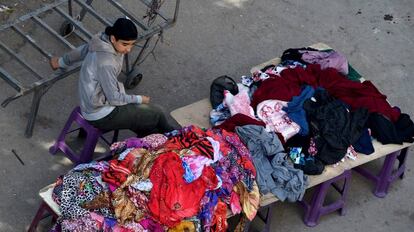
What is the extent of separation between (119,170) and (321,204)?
6.13 ft

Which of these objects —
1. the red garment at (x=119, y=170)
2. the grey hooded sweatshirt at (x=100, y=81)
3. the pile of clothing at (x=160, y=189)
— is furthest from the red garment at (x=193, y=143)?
the grey hooded sweatshirt at (x=100, y=81)

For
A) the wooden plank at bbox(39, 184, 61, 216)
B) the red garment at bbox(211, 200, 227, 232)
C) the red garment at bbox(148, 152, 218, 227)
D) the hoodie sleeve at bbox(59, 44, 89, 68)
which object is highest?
the hoodie sleeve at bbox(59, 44, 89, 68)

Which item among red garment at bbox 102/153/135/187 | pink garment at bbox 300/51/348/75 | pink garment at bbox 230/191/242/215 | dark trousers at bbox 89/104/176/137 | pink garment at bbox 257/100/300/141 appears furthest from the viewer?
pink garment at bbox 300/51/348/75

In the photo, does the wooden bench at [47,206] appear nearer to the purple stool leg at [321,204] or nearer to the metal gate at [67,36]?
the metal gate at [67,36]

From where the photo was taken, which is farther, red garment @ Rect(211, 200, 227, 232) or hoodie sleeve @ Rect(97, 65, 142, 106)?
hoodie sleeve @ Rect(97, 65, 142, 106)

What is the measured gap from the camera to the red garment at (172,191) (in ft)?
19.1

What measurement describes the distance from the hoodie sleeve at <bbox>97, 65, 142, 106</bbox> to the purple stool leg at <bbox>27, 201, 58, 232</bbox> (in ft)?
3.26

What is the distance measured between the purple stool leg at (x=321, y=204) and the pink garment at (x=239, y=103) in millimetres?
835

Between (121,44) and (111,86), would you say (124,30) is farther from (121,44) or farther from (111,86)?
(111,86)

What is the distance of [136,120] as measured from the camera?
670 cm

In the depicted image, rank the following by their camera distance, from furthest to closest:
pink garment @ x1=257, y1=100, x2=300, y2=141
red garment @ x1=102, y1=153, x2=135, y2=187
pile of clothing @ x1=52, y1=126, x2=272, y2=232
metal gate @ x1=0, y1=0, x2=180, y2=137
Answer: metal gate @ x1=0, y1=0, x2=180, y2=137
pink garment @ x1=257, y1=100, x2=300, y2=141
red garment @ x1=102, y1=153, x2=135, y2=187
pile of clothing @ x1=52, y1=126, x2=272, y2=232

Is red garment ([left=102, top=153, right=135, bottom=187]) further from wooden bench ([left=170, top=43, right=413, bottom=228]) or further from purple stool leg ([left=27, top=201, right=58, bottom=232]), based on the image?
wooden bench ([left=170, top=43, right=413, bottom=228])

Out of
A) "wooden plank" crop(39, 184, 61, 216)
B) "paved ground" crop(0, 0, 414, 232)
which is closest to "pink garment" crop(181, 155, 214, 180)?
"wooden plank" crop(39, 184, 61, 216)

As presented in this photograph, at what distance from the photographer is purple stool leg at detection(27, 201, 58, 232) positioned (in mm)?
A: 5964
